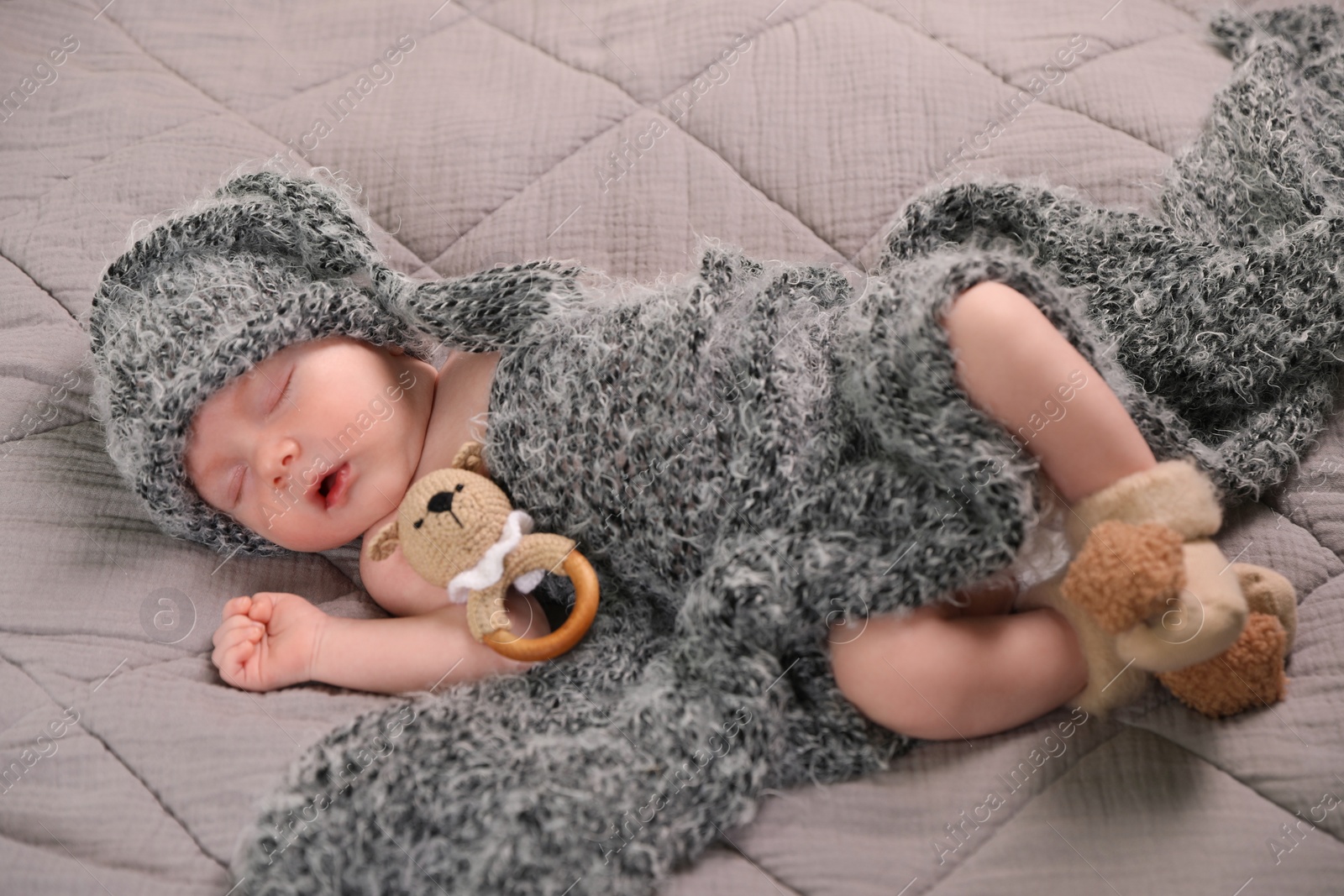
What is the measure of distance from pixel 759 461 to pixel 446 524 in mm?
344

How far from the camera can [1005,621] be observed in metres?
0.99

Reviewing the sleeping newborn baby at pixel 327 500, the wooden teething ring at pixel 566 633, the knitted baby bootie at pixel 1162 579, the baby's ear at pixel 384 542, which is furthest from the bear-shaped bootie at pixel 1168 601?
the baby's ear at pixel 384 542

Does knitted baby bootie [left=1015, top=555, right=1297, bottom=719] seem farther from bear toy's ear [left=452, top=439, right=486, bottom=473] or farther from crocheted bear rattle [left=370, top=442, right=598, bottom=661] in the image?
bear toy's ear [left=452, top=439, right=486, bottom=473]

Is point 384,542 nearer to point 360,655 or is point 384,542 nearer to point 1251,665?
point 360,655

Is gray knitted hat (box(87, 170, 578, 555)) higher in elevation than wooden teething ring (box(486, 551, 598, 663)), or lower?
higher

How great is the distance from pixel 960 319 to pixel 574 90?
32.5 inches

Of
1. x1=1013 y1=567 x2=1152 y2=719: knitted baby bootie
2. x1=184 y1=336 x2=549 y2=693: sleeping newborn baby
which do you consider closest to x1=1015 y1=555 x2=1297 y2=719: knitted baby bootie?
x1=1013 y1=567 x2=1152 y2=719: knitted baby bootie

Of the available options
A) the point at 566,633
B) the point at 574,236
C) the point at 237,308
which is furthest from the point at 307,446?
the point at 574,236

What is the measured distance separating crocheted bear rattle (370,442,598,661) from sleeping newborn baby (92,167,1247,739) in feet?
0.17

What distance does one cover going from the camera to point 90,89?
1570 millimetres

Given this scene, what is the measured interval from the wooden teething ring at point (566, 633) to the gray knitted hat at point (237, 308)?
310mm

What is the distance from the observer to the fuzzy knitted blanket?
913 millimetres

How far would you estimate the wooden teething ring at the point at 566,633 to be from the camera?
1.06 metres

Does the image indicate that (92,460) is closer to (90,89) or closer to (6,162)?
(6,162)
